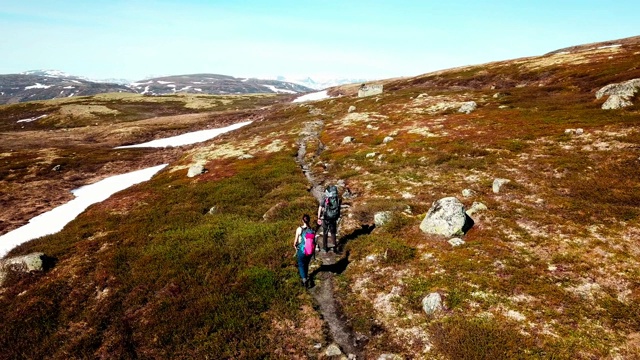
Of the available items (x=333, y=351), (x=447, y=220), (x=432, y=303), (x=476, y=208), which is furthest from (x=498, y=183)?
(x=333, y=351)

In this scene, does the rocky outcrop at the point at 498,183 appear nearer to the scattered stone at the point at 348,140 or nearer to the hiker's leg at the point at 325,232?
the hiker's leg at the point at 325,232

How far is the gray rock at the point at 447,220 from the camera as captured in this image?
22750mm

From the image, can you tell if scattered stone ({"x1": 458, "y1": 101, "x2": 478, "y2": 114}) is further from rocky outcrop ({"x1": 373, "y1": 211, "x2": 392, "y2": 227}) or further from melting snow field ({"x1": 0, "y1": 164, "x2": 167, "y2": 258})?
melting snow field ({"x1": 0, "y1": 164, "x2": 167, "y2": 258})

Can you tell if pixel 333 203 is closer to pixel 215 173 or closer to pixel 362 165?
pixel 362 165

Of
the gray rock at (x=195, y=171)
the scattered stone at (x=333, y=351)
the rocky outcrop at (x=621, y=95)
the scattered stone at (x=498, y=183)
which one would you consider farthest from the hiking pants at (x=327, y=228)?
the rocky outcrop at (x=621, y=95)

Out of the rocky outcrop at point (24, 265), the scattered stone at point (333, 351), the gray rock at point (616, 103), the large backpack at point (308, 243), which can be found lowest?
the scattered stone at point (333, 351)

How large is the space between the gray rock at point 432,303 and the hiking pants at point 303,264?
6.38m

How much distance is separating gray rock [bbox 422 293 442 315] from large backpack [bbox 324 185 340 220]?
7.99 metres

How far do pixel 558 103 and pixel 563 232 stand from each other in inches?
1852

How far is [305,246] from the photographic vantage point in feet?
61.4

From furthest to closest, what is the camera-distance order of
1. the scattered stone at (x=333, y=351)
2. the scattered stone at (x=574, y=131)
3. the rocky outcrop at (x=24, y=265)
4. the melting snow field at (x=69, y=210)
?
the scattered stone at (x=574, y=131), the melting snow field at (x=69, y=210), the rocky outcrop at (x=24, y=265), the scattered stone at (x=333, y=351)

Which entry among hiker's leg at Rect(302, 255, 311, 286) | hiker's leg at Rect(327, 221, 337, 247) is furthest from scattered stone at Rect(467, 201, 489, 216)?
hiker's leg at Rect(302, 255, 311, 286)

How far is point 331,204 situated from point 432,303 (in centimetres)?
866

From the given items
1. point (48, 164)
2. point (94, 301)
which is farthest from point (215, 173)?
point (48, 164)
